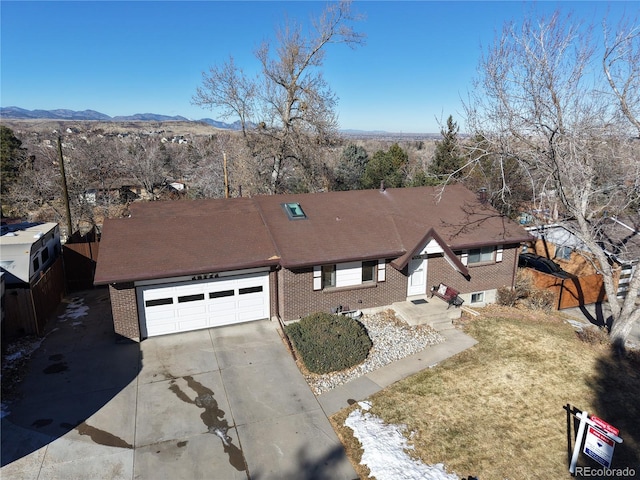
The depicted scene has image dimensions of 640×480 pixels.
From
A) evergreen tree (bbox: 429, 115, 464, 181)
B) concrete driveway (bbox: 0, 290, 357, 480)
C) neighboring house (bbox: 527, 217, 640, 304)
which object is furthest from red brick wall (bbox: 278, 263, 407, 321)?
evergreen tree (bbox: 429, 115, 464, 181)

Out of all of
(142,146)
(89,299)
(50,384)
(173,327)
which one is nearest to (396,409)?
(173,327)

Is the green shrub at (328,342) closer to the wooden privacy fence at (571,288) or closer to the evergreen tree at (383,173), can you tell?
the wooden privacy fence at (571,288)

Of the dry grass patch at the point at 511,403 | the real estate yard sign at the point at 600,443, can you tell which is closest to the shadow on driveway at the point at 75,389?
the dry grass patch at the point at 511,403

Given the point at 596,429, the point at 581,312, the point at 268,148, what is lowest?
the point at 581,312

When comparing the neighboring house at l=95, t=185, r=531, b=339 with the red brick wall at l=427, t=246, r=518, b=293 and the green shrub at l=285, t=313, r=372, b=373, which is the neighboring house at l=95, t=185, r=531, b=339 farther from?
the green shrub at l=285, t=313, r=372, b=373

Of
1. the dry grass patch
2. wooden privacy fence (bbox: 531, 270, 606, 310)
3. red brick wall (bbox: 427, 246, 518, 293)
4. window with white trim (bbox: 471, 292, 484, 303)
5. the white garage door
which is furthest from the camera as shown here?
wooden privacy fence (bbox: 531, 270, 606, 310)

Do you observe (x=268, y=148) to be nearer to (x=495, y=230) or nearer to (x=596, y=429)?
(x=495, y=230)
